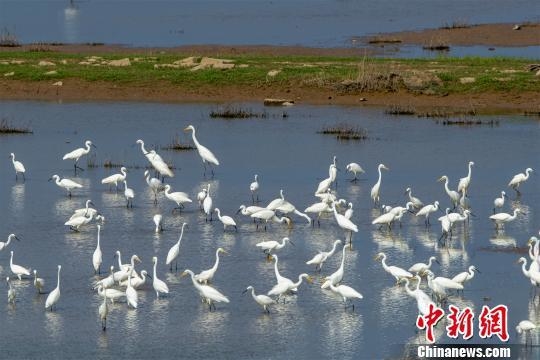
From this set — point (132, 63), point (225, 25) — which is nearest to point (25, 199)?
point (132, 63)

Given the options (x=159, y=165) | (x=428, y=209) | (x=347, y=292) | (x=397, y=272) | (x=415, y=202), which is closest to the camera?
(x=347, y=292)

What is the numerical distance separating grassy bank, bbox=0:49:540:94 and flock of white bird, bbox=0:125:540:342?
10843mm

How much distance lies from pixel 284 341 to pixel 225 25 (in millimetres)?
48255

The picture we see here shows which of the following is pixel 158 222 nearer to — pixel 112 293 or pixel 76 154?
pixel 112 293

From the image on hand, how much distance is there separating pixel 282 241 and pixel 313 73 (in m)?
18.6

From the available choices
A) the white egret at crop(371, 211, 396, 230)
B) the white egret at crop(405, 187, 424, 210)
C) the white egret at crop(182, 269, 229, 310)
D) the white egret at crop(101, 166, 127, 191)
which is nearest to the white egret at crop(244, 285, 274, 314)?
the white egret at crop(182, 269, 229, 310)

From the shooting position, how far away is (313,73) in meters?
37.6

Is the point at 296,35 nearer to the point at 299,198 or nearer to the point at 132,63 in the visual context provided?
the point at 132,63

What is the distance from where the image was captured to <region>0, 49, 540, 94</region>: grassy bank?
3616 centimetres

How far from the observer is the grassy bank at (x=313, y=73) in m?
36.2

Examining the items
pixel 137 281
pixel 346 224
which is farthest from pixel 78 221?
pixel 346 224

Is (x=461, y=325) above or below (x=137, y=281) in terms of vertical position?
below

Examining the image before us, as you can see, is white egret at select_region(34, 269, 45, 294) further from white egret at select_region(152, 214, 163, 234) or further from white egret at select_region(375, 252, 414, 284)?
white egret at select_region(375, 252, 414, 284)

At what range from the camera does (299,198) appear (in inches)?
902
